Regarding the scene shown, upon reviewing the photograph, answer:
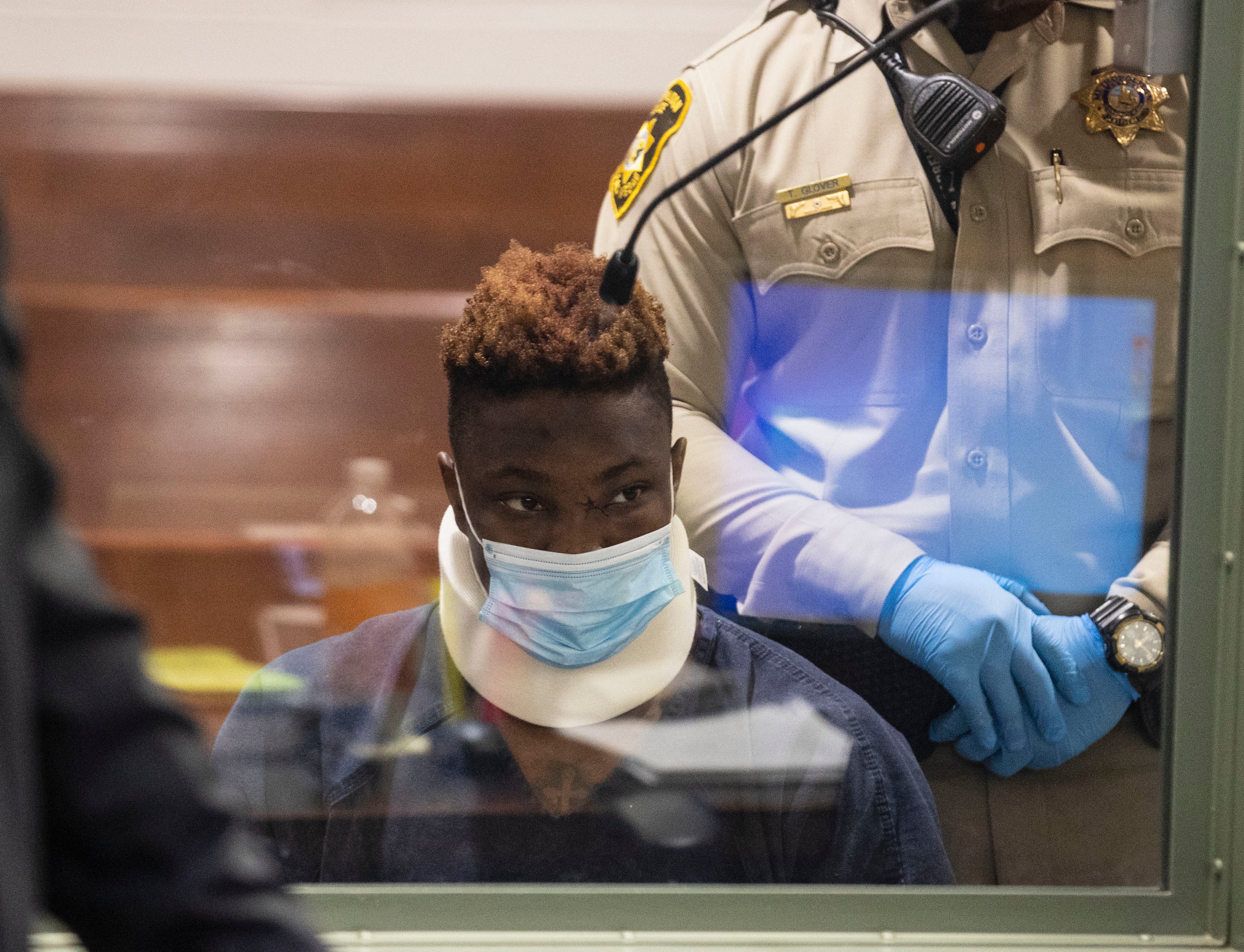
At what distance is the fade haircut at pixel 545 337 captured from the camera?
1.67 metres

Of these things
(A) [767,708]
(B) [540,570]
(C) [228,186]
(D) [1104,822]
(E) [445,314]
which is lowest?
(D) [1104,822]

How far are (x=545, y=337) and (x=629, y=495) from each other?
0.91 ft

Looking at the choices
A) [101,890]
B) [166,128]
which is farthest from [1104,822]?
[166,128]

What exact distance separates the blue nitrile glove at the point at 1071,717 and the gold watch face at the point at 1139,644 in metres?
0.02

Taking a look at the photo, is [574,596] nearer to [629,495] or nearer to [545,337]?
[629,495]

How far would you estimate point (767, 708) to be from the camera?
180cm

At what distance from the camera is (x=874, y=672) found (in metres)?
1.80

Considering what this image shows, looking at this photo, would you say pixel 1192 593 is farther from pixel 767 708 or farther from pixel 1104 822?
pixel 767 708

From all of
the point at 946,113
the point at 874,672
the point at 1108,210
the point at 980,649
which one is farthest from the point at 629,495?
the point at 1108,210

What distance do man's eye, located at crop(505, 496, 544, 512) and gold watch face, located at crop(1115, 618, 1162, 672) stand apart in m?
0.99

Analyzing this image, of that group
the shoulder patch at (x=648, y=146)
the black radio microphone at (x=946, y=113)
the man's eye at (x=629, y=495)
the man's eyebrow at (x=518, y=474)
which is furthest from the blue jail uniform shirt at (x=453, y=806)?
the black radio microphone at (x=946, y=113)

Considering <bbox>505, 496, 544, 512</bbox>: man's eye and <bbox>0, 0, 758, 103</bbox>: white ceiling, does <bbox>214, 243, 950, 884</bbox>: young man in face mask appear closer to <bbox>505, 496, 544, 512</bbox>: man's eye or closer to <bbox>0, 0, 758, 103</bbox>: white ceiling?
<bbox>505, 496, 544, 512</bbox>: man's eye

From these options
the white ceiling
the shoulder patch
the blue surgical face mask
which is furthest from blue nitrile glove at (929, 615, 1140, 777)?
the white ceiling

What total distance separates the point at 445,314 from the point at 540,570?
0.43m
